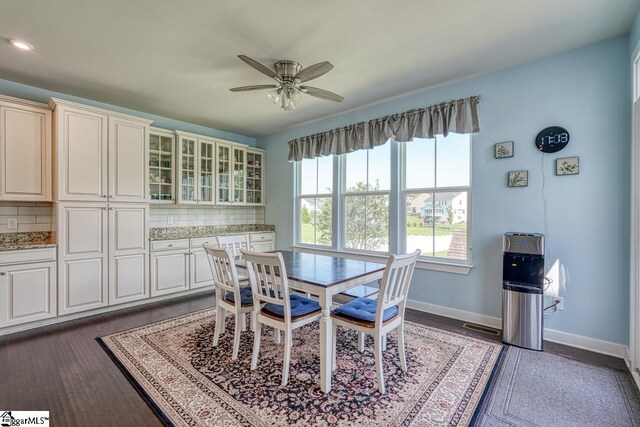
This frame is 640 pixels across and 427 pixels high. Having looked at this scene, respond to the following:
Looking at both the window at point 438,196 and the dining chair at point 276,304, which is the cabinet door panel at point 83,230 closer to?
the dining chair at point 276,304

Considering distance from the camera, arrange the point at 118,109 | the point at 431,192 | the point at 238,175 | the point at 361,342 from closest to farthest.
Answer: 1. the point at 361,342
2. the point at 431,192
3. the point at 118,109
4. the point at 238,175

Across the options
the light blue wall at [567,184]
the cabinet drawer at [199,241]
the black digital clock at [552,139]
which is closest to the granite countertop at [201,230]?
the cabinet drawer at [199,241]

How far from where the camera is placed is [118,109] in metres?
3.98

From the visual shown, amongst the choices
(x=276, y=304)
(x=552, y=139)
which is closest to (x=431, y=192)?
(x=552, y=139)

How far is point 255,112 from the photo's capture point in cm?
422

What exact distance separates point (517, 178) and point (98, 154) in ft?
14.8

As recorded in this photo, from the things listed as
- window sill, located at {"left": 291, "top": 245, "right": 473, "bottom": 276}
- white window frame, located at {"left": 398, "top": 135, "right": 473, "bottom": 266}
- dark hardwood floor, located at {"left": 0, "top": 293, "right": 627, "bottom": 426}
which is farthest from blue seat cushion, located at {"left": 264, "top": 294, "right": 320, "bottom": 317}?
white window frame, located at {"left": 398, "top": 135, "right": 473, "bottom": 266}

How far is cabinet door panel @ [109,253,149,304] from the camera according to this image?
352 centimetres

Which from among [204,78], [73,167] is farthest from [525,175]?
[73,167]

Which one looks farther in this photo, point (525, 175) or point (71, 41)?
point (525, 175)

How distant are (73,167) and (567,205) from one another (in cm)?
493

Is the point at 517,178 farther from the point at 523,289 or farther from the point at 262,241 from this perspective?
the point at 262,241

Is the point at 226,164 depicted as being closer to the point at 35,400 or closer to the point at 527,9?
the point at 35,400

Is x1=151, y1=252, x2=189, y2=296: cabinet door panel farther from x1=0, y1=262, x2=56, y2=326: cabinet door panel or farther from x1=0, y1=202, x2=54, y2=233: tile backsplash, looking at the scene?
x1=0, y1=202, x2=54, y2=233: tile backsplash
